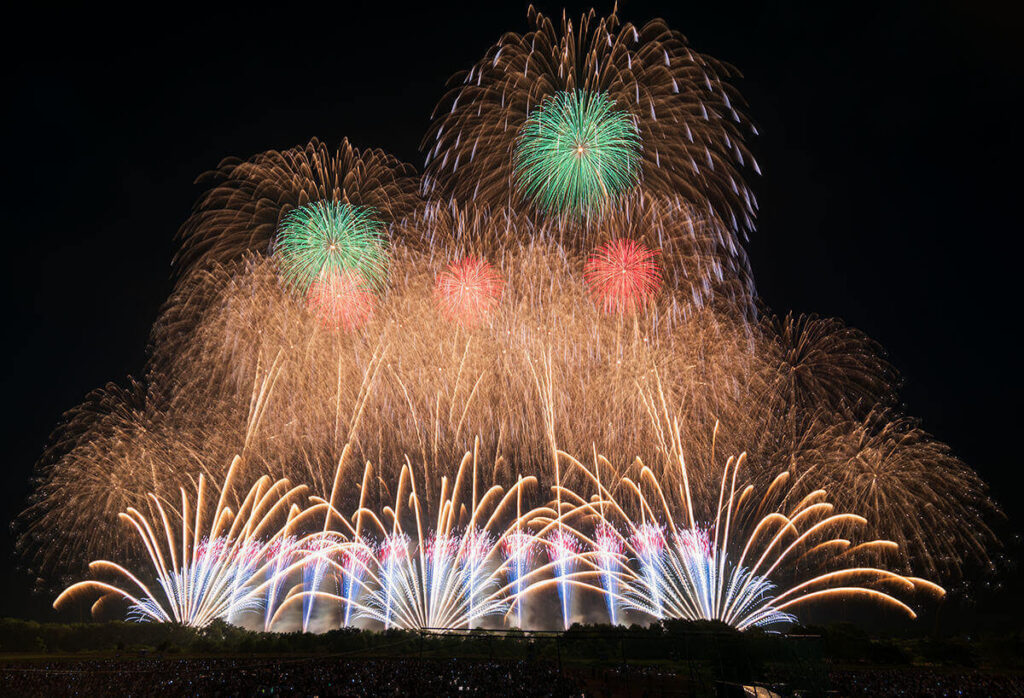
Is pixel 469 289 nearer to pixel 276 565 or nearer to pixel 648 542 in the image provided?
pixel 648 542

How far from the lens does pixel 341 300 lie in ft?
107

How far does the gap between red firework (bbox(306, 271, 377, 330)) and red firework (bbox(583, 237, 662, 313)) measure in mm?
10202

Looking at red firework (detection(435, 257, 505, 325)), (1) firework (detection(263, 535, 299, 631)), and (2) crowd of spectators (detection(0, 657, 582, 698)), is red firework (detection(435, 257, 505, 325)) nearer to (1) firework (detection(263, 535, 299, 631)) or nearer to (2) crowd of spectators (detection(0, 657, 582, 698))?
(2) crowd of spectators (detection(0, 657, 582, 698))

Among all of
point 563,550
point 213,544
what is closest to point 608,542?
point 563,550

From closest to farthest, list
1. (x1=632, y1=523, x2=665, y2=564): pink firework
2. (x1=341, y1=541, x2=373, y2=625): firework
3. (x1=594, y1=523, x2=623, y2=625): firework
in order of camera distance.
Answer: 1. (x1=632, y1=523, x2=665, y2=564): pink firework
2. (x1=594, y1=523, x2=623, y2=625): firework
3. (x1=341, y1=541, x2=373, y2=625): firework

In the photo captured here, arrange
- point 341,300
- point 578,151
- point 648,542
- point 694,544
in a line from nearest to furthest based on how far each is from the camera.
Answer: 1. point 578,151
2. point 341,300
3. point 694,544
4. point 648,542

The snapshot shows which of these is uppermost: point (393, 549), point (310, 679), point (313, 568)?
point (313, 568)

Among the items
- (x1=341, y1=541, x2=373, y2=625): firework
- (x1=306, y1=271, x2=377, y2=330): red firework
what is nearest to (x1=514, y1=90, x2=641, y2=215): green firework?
(x1=306, y1=271, x2=377, y2=330): red firework

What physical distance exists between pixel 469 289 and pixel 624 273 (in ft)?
22.8

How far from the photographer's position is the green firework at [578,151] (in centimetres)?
2639

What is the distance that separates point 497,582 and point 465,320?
2067 centimetres

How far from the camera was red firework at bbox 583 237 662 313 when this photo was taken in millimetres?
29625

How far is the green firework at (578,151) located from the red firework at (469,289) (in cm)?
458

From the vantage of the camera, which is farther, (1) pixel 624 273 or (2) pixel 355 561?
(2) pixel 355 561
